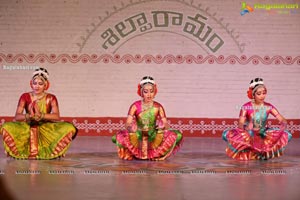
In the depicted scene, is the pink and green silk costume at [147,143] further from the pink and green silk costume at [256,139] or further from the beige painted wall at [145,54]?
the beige painted wall at [145,54]

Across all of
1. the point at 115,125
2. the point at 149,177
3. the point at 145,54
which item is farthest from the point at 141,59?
the point at 149,177

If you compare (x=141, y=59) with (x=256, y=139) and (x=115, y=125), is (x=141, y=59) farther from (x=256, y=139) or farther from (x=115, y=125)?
(x=256, y=139)

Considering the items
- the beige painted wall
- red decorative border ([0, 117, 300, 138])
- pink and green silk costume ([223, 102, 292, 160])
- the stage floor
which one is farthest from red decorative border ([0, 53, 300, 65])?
pink and green silk costume ([223, 102, 292, 160])

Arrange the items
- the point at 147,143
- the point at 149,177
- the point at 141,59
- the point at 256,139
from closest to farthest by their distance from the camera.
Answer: the point at 149,177, the point at 147,143, the point at 256,139, the point at 141,59

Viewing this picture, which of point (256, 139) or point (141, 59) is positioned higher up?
point (141, 59)

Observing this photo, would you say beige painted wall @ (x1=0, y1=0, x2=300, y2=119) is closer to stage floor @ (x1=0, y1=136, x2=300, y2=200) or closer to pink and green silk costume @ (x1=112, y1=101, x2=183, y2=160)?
stage floor @ (x1=0, y1=136, x2=300, y2=200)

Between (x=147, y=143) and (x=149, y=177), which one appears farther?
(x=147, y=143)

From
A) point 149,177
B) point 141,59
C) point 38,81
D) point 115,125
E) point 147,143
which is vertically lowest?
point 149,177

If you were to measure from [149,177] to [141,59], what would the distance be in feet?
16.1

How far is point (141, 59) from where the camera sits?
1132 cm

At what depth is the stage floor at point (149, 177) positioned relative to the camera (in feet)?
18.0

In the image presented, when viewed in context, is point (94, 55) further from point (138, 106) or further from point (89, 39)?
point (138, 106)

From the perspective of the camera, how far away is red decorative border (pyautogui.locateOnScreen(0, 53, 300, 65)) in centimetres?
1128

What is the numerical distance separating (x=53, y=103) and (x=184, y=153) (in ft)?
6.17
